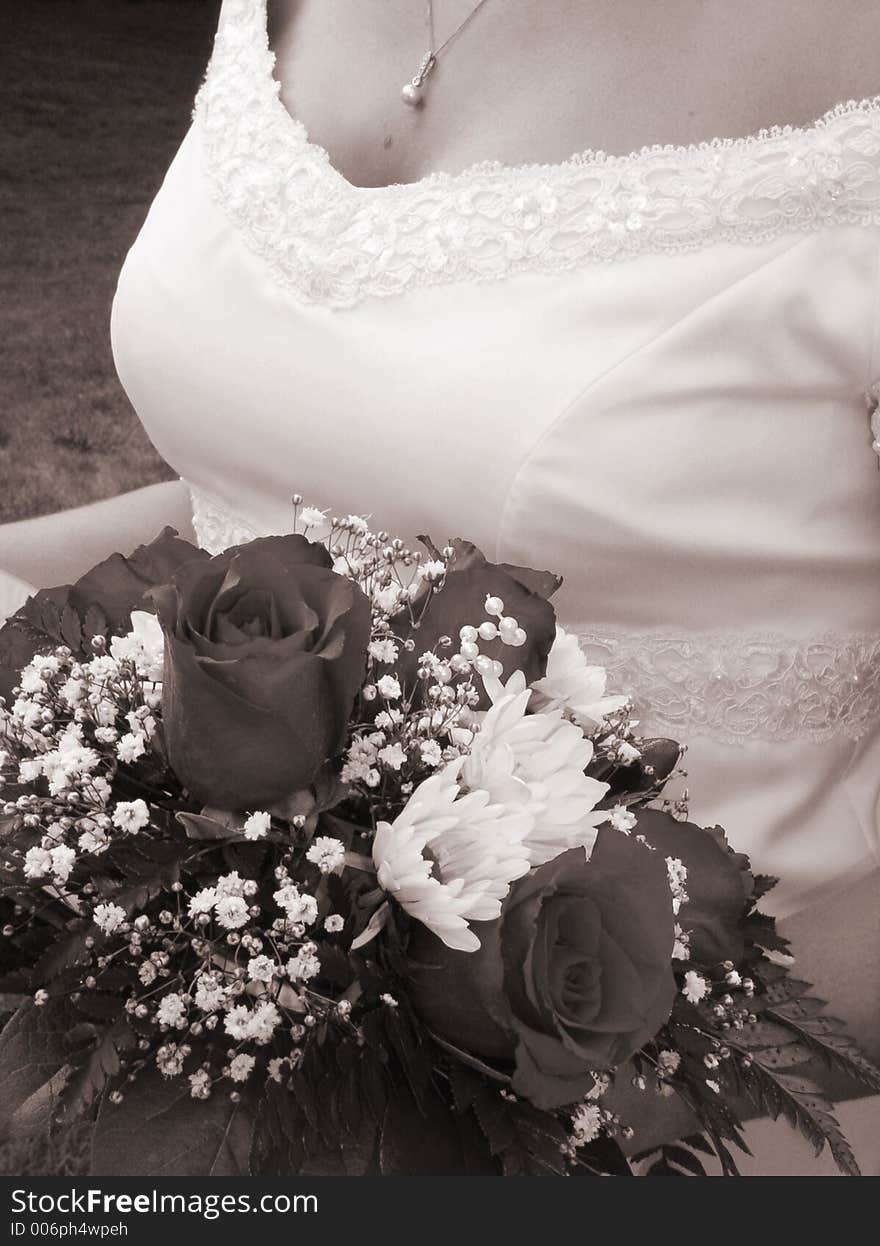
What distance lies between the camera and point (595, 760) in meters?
0.82

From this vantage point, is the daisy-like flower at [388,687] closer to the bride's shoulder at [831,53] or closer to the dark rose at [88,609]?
the dark rose at [88,609]

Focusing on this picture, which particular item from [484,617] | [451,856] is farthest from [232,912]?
[484,617]

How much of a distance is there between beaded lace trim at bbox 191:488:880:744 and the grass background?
2515 mm

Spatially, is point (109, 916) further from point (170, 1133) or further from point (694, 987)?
point (694, 987)

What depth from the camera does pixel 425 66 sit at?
4.34 ft

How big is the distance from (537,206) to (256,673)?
67cm

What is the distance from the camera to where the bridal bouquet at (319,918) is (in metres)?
0.66

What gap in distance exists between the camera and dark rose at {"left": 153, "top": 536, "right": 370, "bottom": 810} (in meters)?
Answer: 0.66

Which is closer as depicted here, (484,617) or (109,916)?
(109,916)

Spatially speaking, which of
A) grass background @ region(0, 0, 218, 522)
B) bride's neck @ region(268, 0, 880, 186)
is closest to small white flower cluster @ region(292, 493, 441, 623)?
bride's neck @ region(268, 0, 880, 186)

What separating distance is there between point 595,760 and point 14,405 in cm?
353

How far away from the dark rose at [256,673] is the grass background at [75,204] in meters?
2.84

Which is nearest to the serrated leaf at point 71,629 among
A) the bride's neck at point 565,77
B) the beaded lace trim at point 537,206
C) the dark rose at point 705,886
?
the dark rose at point 705,886

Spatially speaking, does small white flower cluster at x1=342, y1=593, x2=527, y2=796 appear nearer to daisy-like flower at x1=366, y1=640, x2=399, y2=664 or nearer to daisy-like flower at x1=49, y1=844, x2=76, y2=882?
daisy-like flower at x1=366, y1=640, x2=399, y2=664
